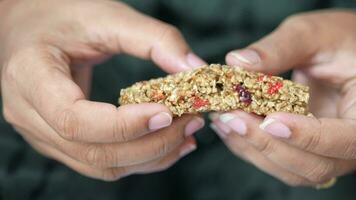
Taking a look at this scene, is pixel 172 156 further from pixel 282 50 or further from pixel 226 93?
pixel 282 50

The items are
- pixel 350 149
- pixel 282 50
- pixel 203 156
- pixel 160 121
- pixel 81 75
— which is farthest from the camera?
pixel 203 156

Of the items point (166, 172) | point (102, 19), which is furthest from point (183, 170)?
point (102, 19)

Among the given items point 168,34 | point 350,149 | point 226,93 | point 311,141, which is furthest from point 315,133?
point 168,34

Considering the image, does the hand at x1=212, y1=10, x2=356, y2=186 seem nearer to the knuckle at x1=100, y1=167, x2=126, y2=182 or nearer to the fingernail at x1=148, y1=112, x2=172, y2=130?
the fingernail at x1=148, y1=112, x2=172, y2=130

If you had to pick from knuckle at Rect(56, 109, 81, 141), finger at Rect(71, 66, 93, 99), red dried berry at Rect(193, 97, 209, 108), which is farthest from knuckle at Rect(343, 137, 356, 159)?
finger at Rect(71, 66, 93, 99)

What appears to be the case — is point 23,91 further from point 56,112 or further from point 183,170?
point 183,170

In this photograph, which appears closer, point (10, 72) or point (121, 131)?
point (121, 131)

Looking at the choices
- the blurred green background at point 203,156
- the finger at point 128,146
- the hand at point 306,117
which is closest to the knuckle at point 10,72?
the finger at point 128,146

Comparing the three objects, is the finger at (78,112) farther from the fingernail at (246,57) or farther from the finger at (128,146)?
the fingernail at (246,57)
